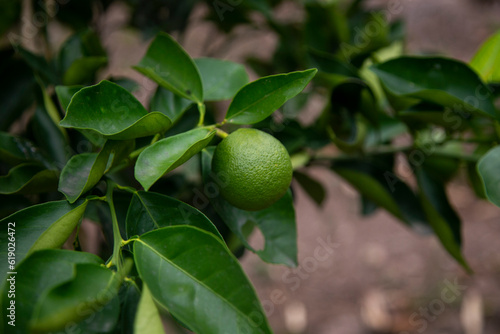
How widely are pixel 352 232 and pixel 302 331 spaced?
2.20ft

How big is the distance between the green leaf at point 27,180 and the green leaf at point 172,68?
7.5 inches

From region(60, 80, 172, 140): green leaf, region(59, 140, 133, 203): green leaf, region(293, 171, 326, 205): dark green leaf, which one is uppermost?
region(60, 80, 172, 140): green leaf

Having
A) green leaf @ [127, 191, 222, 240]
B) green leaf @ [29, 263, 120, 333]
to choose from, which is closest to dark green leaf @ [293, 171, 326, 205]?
green leaf @ [127, 191, 222, 240]

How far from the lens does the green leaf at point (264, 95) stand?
53 centimetres

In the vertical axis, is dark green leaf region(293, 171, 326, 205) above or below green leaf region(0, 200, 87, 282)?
below

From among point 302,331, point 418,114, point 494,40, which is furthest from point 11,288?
point 302,331

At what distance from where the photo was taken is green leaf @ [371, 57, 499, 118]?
0.68 metres

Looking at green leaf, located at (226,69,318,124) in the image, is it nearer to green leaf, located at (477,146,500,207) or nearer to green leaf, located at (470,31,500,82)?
green leaf, located at (477,146,500,207)

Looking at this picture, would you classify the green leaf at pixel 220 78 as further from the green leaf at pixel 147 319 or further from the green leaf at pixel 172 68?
the green leaf at pixel 147 319

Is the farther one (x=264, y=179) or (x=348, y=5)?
(x=348, y=5)

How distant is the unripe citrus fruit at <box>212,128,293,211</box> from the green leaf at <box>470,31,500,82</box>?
0.48 metres

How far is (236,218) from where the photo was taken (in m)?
0.62

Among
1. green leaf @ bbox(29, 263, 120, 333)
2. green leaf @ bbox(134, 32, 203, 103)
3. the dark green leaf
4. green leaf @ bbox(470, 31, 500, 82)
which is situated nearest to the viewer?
green leaf @ bbox(29, 263, 120, 333)

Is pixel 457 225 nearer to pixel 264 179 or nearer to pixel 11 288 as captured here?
pixel 264 179
